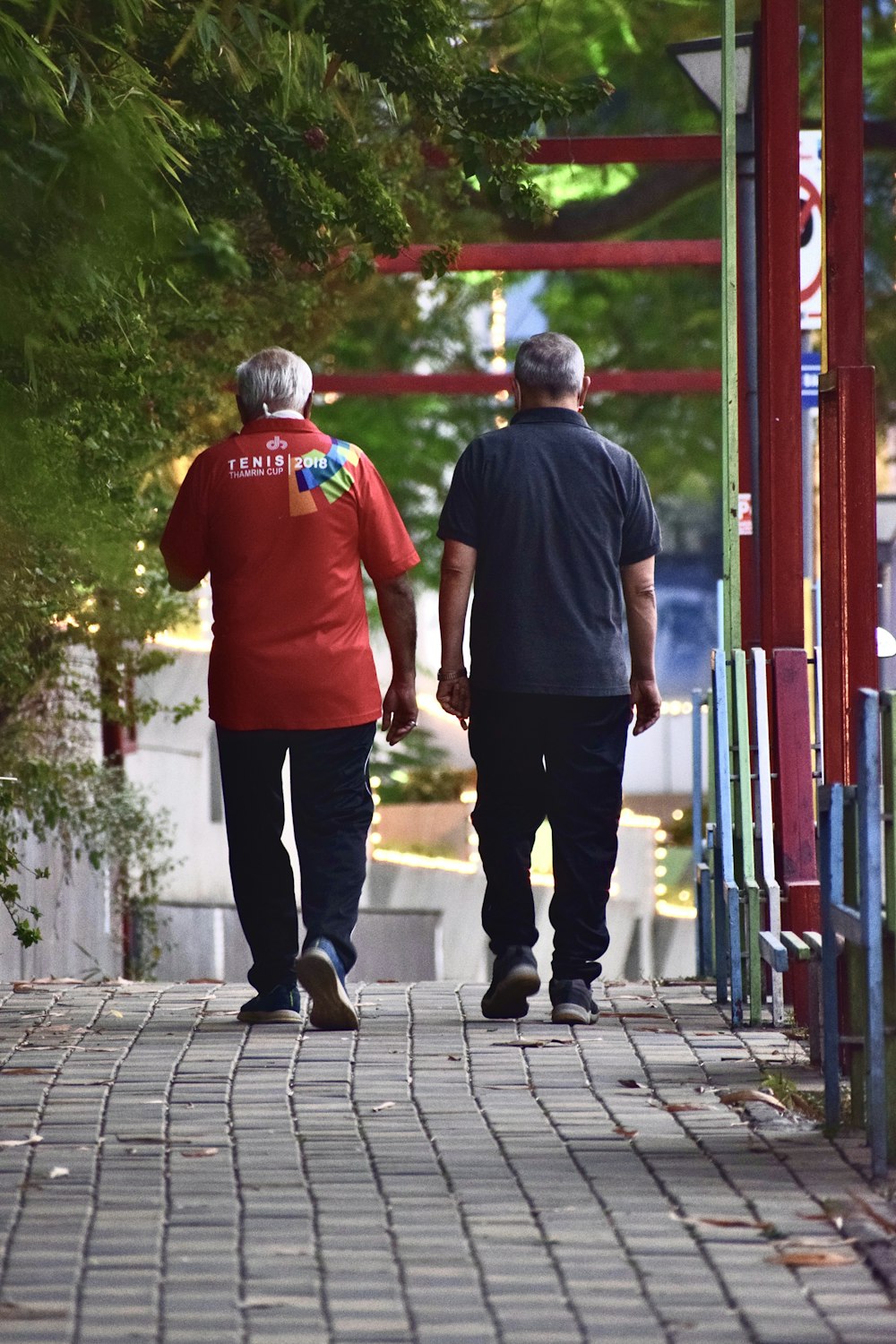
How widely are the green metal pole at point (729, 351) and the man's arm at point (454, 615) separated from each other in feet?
4.73

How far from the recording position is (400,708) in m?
7.64

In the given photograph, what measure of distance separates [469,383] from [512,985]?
921 centimetres

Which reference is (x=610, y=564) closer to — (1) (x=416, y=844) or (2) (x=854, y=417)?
(2) (x=854, y=417)

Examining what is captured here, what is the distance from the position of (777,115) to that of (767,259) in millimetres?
510

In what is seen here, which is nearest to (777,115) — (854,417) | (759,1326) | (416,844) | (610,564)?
(854,417)

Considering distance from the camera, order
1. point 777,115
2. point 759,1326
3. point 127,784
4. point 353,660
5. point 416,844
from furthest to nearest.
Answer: point 416,844 < point 127,784 < point 777,115 < point 353,660 < point 759,1326

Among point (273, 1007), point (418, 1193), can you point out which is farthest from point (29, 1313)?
point (273, 1007)

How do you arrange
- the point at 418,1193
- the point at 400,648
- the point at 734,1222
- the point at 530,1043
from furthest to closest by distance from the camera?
the point at 400,648
the point at 530,1043
the point at 418,1193
the point at 734,1222

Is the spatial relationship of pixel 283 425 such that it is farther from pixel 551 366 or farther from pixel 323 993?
pixel 323 993

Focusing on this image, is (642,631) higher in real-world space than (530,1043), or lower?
higher

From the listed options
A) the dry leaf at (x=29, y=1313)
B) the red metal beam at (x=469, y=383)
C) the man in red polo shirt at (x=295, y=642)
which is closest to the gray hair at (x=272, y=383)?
the man in red polo shirt at (x=295, y=642)

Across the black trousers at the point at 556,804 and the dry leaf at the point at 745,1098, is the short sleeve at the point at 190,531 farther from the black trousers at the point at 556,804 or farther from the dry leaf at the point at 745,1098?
the dry leaf at the point at 745,1098

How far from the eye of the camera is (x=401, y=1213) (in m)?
4.81

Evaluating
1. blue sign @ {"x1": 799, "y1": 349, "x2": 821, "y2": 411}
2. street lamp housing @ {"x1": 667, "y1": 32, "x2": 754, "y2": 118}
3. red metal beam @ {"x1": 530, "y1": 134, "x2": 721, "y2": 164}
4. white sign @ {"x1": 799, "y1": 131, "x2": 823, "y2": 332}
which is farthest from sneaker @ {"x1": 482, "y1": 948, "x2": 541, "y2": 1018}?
white sign @ {"x1": 799, "y1": 131, "x2": 823, "y2": 332}
